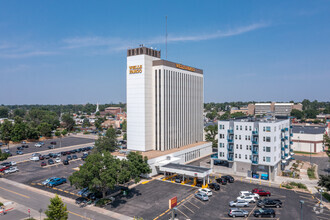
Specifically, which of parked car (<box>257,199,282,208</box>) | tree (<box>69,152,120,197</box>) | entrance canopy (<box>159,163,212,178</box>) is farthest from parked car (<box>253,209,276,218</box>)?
tree (<box>69,152,120,197</box>)

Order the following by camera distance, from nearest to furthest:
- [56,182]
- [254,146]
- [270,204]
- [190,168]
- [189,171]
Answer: [270,204] < [189,171] < [56,182] < [190,168] < [254,146]

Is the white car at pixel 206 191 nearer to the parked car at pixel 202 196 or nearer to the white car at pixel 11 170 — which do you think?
the parked car at pixel 202 196

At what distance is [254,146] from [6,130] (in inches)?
4809

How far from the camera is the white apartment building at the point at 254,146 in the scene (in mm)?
66812

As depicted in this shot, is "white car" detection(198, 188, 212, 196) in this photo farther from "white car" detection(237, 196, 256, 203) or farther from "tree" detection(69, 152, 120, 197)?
"tree" detection(69, 152, 120, 197)

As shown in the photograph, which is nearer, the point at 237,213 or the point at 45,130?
the point at 237,213

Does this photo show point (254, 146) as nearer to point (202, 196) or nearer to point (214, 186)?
point (214, 186)

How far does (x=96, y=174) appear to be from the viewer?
48594mm

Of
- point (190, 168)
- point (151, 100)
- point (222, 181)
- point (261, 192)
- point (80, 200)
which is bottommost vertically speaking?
point (80, 200)

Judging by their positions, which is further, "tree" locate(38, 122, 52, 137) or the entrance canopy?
"tree" locate(38, 122, 52, 137)

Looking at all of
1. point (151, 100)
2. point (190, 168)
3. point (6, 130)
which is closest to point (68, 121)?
point (6, 130)

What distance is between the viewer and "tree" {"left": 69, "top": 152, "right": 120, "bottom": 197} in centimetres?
4678

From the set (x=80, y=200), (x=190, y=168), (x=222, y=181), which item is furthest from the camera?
(x=190, y=168)

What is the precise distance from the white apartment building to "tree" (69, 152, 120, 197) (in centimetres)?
3860
